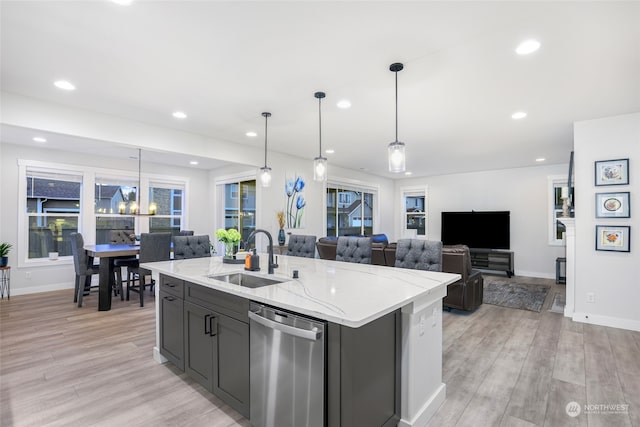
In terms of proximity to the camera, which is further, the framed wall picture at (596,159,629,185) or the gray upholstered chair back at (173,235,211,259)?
the gray upholstered chair back at (173,235,211,259)

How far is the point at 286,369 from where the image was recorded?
66.5 inches

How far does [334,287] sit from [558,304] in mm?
4592

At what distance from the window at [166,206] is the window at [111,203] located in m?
0.39

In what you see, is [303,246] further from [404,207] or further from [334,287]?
[404,207]

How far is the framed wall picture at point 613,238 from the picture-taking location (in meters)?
3.70

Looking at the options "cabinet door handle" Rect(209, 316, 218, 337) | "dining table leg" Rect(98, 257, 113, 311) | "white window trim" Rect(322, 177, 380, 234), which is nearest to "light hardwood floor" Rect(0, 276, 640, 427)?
"dining table leg" Rect(98, 257, 113, 311)

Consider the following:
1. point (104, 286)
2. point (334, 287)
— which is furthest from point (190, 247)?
point (334, 287)

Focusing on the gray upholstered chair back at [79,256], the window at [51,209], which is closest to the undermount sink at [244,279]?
the gray upholstered chair back at [79,256]

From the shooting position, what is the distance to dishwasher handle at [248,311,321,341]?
1528 millimetres

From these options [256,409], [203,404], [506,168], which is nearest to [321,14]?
[256,409]

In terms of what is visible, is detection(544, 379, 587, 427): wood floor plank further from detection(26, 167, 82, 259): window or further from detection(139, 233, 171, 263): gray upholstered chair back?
detection(26, 167, 82, 259): window

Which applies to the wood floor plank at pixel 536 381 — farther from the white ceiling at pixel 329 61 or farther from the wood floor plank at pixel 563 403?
the white ceiling at pixel 329 61

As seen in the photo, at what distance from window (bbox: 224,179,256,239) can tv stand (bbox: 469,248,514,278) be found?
5237 mm

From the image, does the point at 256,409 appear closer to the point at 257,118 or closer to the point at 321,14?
the point at 321,14
